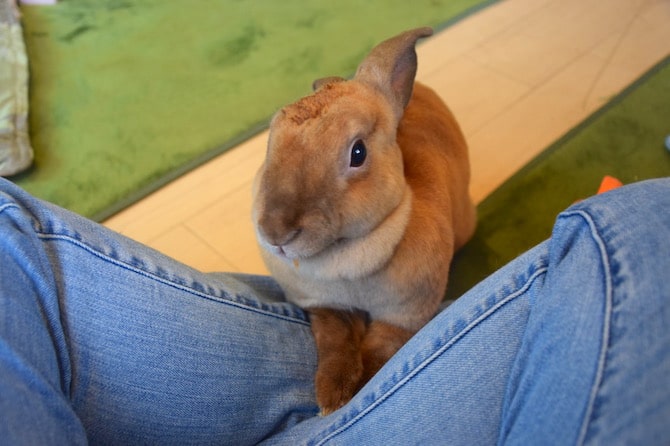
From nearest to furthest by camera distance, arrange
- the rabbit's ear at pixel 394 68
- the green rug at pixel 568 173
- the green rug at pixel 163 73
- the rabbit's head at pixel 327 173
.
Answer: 1. the rabbit's head at pixel 327 173
2. the rabbit's ear at pixel 394 68
3. the green rug at pixel 568 173
4. the green rug at pixel 163 73

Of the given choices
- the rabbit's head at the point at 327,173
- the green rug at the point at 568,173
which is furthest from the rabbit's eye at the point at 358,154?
the green rug at the point at 568,173

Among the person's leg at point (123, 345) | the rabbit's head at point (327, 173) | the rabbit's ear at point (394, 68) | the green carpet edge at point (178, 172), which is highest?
the rabbit's ear at point (394, 68)

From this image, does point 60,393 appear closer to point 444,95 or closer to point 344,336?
point 344,336

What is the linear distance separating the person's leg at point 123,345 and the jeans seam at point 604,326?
503mm

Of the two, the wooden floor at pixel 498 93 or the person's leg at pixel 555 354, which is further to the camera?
the wooden floor at pixel 498 93

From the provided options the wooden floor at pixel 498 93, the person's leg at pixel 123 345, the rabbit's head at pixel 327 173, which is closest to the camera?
the person's leg at pixel 123 345

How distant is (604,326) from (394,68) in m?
0.53

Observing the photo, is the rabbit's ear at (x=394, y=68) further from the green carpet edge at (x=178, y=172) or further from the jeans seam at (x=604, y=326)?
the green carpet edge at (x=178, y=172)

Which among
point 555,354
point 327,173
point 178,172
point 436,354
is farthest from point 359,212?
point 178,172

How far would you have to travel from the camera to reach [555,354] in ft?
1.97

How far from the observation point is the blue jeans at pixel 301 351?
1.86ft

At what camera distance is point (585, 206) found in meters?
0.66

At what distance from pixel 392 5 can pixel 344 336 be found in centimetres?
168

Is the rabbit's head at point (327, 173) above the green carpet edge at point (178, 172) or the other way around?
above
